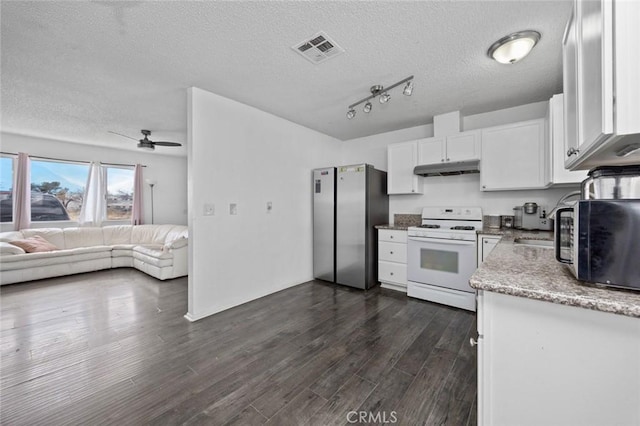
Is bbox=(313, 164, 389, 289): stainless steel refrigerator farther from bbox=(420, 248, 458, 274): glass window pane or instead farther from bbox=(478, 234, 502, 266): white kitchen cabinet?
bbox=(478, 234, 502, 266): white kitchen cabinet

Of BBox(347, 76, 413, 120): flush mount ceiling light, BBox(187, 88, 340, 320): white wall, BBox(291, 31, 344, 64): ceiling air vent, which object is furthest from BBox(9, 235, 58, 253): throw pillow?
BBox(347, 76, 413, 120): flush mount ceiling light

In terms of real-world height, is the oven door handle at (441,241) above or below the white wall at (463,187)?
below

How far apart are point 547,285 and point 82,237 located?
22.4 ft

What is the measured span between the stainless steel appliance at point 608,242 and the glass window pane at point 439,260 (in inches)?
88.7

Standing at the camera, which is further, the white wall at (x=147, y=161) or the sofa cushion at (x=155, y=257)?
the white wall at (x=147, y=161)

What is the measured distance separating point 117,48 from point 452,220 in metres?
4.06

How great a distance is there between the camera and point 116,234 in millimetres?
5375

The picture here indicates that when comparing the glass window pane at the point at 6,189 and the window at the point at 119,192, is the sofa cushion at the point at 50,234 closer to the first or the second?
the glass window pane at the point at 6,189

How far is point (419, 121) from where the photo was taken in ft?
12.2

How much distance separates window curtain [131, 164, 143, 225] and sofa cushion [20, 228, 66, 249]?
132 centimetres

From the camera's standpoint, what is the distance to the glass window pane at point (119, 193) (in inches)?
230

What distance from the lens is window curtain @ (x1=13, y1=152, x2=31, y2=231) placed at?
→ 4.70m

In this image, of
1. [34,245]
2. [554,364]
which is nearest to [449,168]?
[554,364]

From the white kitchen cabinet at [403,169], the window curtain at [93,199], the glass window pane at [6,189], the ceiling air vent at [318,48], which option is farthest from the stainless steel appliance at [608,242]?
the glass window pane at [6,189]
